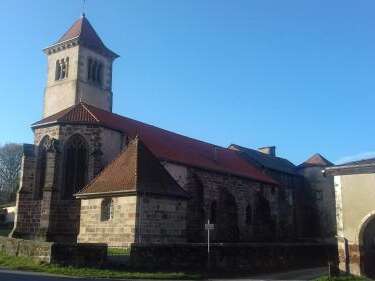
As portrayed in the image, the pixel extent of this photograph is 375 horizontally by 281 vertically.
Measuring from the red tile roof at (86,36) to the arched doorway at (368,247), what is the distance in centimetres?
2588

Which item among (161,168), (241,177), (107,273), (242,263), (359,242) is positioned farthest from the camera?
(241,177)

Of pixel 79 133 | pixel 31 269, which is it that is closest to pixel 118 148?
pixel 79 133

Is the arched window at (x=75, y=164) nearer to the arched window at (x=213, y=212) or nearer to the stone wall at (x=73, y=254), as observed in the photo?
the arched window at (x=213, y=212)

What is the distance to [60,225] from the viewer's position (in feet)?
87.9

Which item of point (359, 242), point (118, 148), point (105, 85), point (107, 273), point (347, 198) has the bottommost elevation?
point (107, 273)

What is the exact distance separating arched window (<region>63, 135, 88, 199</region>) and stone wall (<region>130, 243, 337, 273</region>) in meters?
10.6

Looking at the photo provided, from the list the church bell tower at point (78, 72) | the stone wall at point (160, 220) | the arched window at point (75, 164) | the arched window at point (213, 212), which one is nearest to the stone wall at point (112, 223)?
the stone wall at point (160, 220)

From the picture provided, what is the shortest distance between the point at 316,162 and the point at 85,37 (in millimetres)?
27677

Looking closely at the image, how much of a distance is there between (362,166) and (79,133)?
1648 cm

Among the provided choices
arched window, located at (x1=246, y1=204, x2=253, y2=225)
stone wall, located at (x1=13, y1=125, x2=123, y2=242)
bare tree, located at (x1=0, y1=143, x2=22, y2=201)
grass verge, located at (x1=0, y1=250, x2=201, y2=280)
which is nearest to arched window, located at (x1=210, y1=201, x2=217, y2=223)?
arched window, located at (x1=246, y1=204, x2=253, y2=225)

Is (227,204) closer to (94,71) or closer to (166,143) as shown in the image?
(166,143)

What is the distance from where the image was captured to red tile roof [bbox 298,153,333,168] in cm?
5025

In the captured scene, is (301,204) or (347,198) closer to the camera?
(347,198)

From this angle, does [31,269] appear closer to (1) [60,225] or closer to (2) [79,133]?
(1) [60,225]
